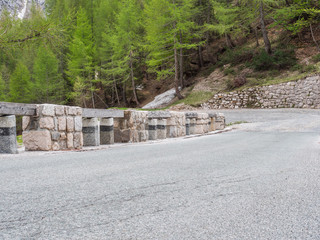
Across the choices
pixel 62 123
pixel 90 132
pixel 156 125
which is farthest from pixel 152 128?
pixel 62 123

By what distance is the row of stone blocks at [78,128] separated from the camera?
19.4ft

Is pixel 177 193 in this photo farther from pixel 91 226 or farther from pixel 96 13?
pixel 96 13

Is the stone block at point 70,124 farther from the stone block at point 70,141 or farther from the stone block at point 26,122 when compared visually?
the stone block at point 26,122

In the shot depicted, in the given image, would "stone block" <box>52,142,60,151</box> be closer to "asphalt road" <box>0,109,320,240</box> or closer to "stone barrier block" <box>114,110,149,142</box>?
"asphalt road" <box>0,109,320,240</box>

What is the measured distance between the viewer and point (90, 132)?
739cm

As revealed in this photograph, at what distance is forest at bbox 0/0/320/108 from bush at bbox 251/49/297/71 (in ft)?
0.38

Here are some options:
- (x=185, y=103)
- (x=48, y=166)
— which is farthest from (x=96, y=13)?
(x=48, y=166)

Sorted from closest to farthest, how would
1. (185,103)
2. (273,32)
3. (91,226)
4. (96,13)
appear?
(91,226) → (185,103) → (273,32) → (96,13)

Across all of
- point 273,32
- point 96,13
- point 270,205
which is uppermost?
point 96,13

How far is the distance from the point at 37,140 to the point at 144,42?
2657 cm

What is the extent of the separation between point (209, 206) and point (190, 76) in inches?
1154

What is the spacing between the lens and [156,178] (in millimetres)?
3158

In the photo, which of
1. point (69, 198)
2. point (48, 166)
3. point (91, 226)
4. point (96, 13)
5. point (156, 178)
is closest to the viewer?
point (91, 226)

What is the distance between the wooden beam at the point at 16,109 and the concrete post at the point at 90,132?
5.53ft
